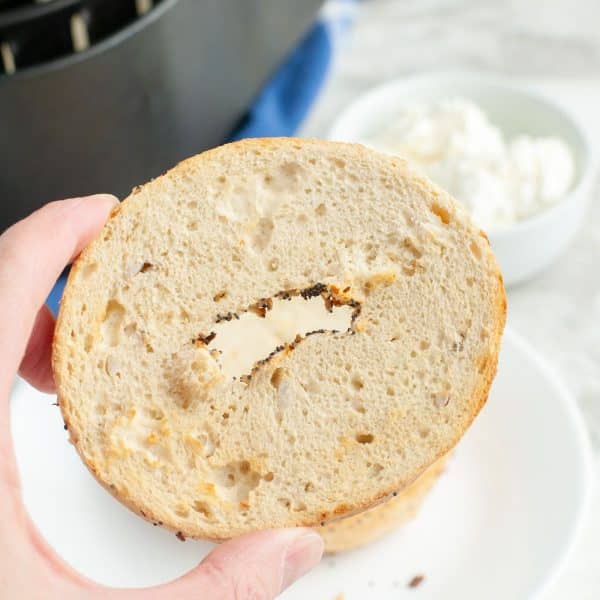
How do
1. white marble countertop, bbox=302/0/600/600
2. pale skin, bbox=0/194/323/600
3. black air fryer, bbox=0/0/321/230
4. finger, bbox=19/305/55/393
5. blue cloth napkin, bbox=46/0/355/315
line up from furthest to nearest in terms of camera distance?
blue cloth napkin, bbox=46/0/355/315 → white marble countertop, bbox=302/0/600/600 → black air fryer, bbox=0/0/321/230 → finger, bbox=19/305/55/393 → pale skin, bbox=0/194/323/600

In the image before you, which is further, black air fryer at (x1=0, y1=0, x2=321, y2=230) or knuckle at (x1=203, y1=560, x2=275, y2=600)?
black air fryer at (x1=0, y1=0, x2=321, y2=230)

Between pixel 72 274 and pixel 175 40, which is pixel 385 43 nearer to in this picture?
pixel 175 40

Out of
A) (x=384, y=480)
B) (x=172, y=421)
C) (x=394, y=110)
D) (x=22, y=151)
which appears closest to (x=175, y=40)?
(x=22, y=151)

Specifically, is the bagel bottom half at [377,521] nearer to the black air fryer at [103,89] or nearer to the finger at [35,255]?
the finger at [35,255]

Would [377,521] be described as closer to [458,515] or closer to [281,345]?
[458,515]

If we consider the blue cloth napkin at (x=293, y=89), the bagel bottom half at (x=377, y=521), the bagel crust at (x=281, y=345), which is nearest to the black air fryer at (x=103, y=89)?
the blue cloth napkin at (x=293, y=89)

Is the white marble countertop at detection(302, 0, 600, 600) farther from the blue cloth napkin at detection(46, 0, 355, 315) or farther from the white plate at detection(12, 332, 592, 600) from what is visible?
the white plate at detection(12, 332, 592, 600)

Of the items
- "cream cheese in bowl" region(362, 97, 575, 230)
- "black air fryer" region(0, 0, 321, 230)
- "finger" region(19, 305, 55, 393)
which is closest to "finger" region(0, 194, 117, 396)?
"finger" region(19, 305, 55, 393)

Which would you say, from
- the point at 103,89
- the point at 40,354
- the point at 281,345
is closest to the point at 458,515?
the point at 281,345

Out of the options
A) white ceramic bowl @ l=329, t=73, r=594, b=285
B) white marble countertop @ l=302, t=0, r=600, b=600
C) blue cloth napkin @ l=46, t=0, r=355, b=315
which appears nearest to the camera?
white ceramic bowl @ l=329, t=73, r=594, b=285
